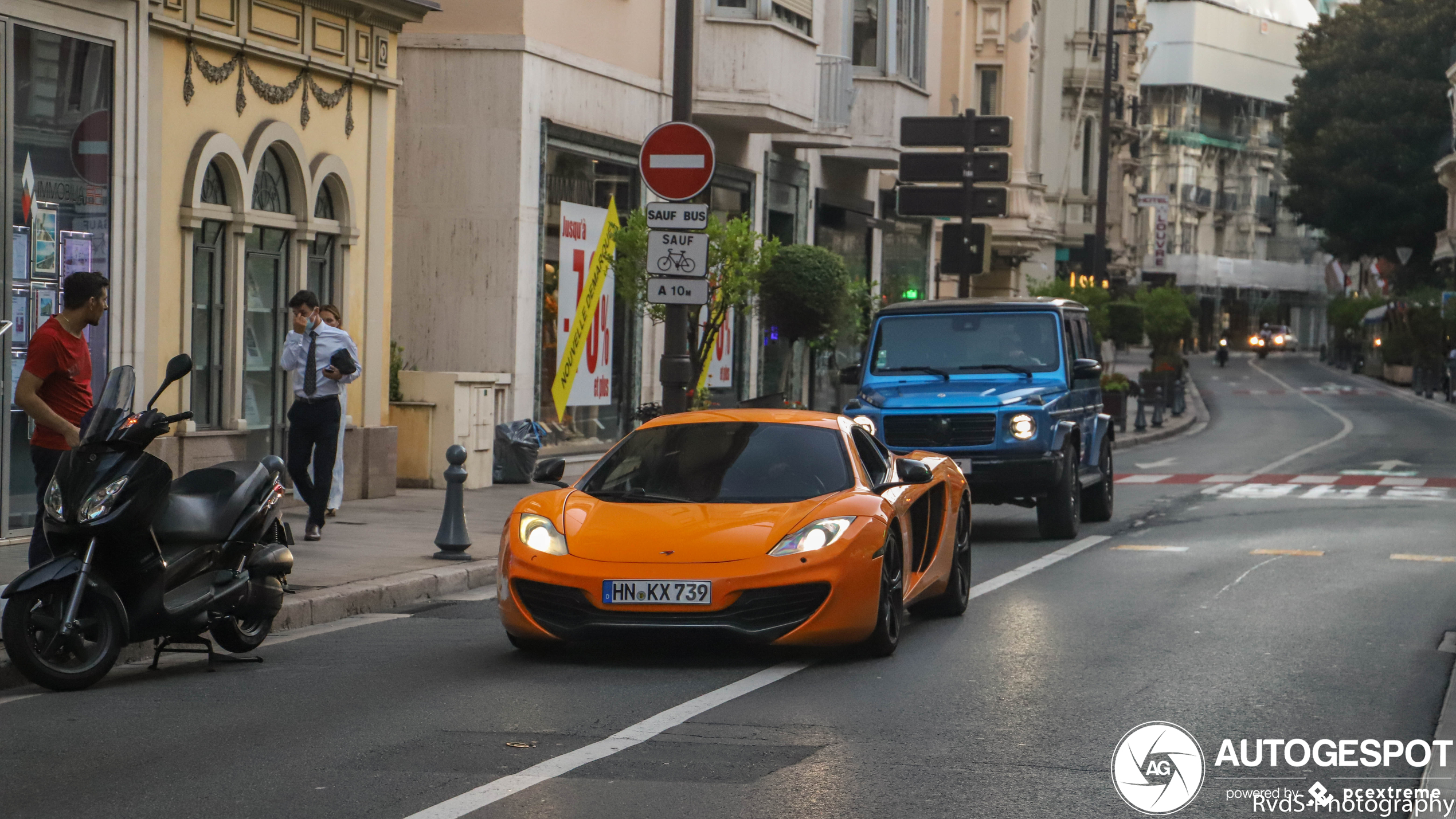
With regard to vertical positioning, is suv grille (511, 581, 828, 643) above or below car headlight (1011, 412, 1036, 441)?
below

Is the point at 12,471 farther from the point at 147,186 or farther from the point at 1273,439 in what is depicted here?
the point at 1273,439

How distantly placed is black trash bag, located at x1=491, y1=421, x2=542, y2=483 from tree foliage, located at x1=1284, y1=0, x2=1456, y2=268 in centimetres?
6502

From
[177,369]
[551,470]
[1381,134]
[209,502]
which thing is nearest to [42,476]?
[209,502]

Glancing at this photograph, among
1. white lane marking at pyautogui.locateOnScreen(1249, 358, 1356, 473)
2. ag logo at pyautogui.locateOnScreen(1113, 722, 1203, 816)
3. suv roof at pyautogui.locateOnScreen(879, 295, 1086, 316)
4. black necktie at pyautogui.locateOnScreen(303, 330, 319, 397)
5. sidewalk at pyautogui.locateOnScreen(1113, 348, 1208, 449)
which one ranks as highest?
suv roof at pyautogui.locateOnScreen(879, 295, 1086, 316)

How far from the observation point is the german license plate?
8.77m

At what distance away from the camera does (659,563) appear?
8844 mm

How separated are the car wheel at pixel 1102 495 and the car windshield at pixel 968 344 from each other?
1776mm

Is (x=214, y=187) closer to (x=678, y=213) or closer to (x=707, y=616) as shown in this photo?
(x=678, y=213)

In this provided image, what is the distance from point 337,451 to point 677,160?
3472 millimetres

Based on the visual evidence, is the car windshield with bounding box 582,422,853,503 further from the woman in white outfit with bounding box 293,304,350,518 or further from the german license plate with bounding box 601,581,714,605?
the woman in white outfit with bounding box 293,304,350,518

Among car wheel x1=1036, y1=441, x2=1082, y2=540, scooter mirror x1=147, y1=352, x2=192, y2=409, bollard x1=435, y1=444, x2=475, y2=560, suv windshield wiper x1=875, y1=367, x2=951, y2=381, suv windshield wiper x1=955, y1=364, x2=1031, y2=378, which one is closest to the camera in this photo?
scooter mirror x1=147, y1=352, x2=192, y2=409

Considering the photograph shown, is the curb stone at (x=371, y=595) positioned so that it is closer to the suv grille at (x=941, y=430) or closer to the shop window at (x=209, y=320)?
the shop window at (x=209, y=320)

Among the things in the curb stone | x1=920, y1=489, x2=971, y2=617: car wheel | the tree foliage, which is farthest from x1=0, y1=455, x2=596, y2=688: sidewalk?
the tree foliage

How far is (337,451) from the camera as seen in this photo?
14.3m
